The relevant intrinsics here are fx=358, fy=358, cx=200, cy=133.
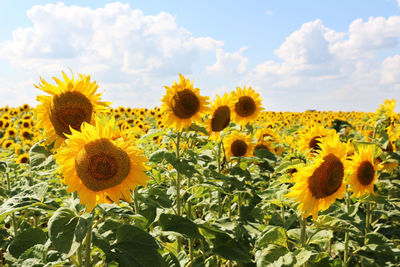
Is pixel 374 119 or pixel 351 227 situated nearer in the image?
pixel 351 227

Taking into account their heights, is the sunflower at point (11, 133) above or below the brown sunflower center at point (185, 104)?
below

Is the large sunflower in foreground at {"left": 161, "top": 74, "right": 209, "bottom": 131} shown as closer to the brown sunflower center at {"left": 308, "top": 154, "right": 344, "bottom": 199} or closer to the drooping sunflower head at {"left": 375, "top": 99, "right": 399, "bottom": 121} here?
Answer: the brown sunflower center at {"left": 308, "top": 154, "right": 344, "bottom": 199}

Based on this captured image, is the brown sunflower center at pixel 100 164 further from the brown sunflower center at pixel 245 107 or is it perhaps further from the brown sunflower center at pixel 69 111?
the brown sunflower center at pixel 245 107

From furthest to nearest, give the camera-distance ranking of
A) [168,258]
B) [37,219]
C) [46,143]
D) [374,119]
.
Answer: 1. [37,219]
2. [374,119]
3. [168,258]
4. [46,143]

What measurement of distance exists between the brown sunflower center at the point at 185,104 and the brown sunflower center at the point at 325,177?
168 cm

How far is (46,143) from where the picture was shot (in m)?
2.43

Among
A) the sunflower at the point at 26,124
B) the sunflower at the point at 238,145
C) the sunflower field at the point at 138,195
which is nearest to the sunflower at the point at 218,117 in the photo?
the sunflower at the point at 238,145

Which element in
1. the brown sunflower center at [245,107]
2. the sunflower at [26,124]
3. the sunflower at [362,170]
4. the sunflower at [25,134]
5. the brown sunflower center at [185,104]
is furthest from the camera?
the sunflower at [26,124]

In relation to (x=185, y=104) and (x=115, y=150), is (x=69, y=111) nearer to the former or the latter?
(x=115, y=150)

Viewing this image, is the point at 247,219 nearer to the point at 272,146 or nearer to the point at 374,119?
the point at 272,146

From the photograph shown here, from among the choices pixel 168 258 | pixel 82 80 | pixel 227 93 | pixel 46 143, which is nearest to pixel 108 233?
pixel 168 258

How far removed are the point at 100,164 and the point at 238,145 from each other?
3023 mm

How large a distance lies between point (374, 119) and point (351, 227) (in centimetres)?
261

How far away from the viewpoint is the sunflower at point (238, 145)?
4.78 metres
